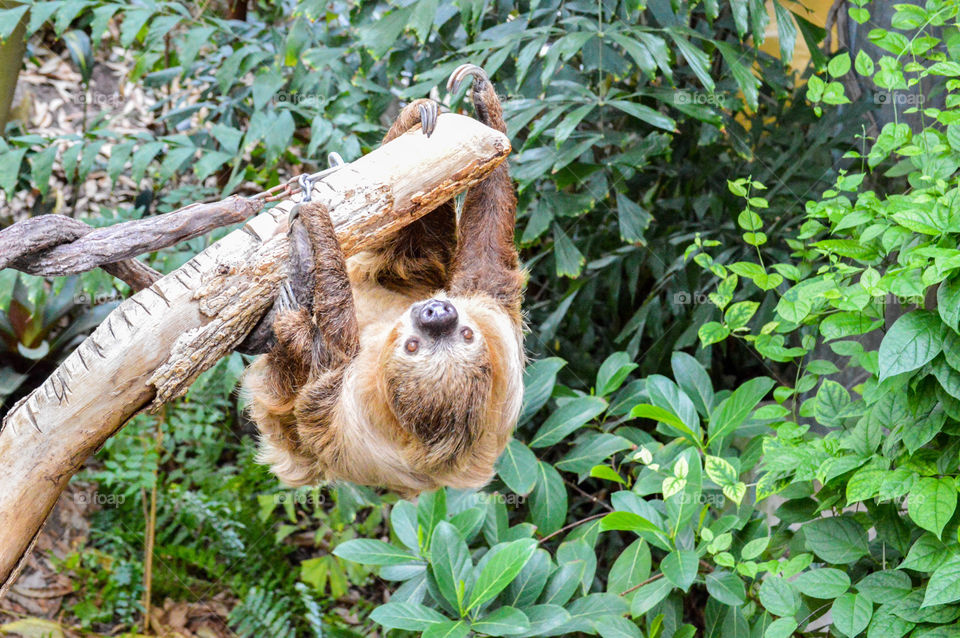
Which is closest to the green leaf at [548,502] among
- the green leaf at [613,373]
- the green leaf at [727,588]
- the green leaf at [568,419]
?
the green leaf at [568,419]

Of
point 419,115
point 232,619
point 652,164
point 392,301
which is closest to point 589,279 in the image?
point 652,164

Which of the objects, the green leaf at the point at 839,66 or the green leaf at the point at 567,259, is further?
the green leaf at the point at 567,259

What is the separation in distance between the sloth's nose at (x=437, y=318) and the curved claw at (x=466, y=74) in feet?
3.47

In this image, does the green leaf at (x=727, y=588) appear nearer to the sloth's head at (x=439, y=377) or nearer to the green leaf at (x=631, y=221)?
the sloth's head at (x=439, y=377)

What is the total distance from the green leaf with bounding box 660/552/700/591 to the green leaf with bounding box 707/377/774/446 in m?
0.67

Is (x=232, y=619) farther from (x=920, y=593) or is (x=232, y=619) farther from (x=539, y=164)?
(x=920, y=593)

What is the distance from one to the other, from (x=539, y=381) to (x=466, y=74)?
1.71 metres

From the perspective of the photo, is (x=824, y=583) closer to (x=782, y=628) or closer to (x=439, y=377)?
(x=782, y=628)

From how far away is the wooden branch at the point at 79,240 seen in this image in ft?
8.91

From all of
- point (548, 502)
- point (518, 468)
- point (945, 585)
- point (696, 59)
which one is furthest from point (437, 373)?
point (696, 59)

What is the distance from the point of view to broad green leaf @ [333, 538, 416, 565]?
4.12m

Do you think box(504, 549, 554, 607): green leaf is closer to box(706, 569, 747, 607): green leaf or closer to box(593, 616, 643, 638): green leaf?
box(593, 616, 643, 638): green leaf

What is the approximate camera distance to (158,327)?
2613mm

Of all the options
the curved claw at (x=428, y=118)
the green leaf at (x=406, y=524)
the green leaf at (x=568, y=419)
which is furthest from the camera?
the green leaf at (x=568, y=419)
